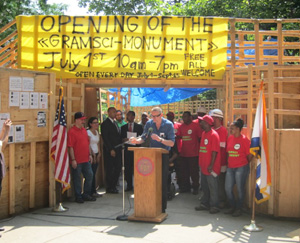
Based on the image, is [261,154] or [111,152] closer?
[261,154]

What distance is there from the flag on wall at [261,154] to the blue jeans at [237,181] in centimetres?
60

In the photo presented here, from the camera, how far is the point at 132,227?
619cm

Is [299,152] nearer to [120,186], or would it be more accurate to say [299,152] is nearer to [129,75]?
[129,75]

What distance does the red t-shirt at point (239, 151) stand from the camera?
682cm

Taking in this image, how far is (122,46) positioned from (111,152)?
263 centimetres

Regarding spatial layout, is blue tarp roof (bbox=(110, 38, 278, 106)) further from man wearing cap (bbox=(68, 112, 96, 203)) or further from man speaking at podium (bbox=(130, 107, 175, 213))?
man speaking at podium (bbox=(130, 107, 175, 213))

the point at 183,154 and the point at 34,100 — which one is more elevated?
the point at 34,100

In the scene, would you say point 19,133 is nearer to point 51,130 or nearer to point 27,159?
point 27,159

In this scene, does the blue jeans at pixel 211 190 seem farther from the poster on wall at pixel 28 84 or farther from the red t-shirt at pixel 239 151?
the poster on wall at pixel 28 84

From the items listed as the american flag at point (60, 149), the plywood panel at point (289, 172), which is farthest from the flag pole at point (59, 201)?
the plywood panel at point (289, 172)

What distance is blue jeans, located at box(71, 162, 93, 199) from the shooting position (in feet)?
26.3

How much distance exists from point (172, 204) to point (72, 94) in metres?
3.56

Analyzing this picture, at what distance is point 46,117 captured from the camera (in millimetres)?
7609

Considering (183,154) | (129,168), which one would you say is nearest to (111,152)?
(129,168)
